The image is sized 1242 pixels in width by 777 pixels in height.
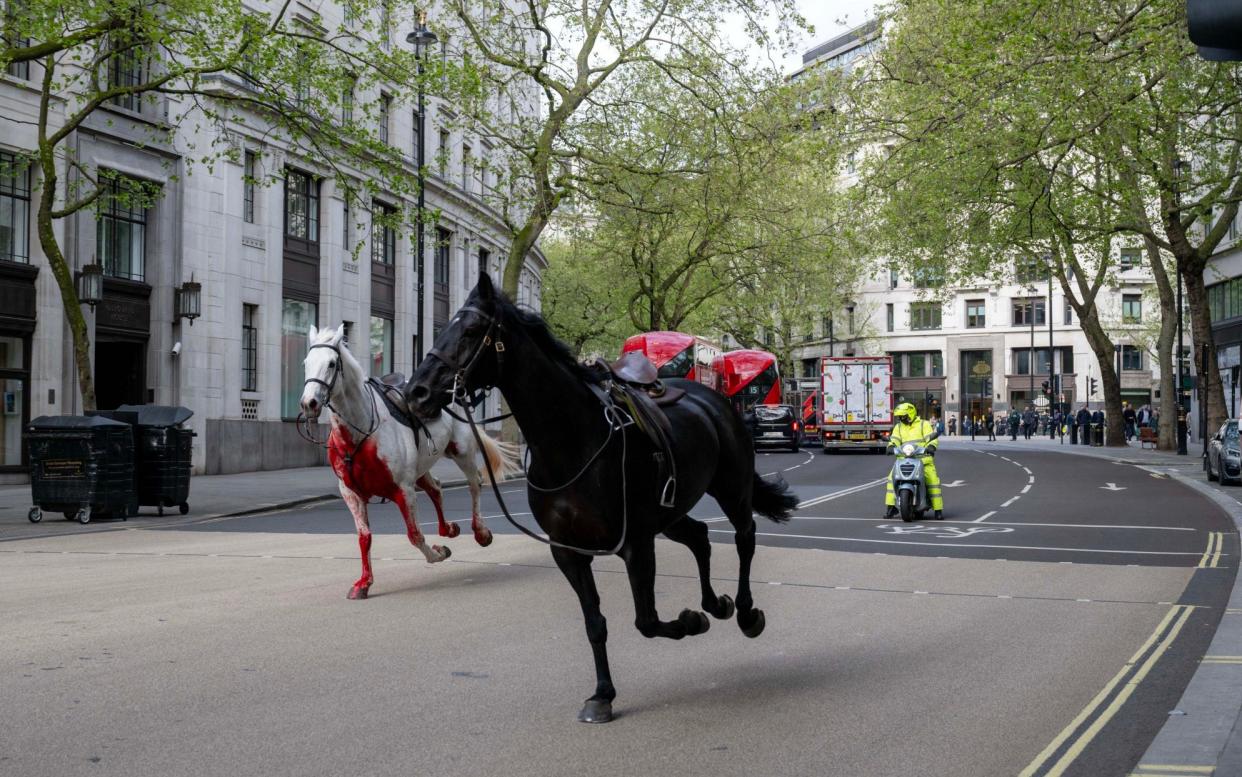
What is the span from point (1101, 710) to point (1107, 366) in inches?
1635

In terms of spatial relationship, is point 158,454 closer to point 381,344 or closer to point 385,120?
point 381,344

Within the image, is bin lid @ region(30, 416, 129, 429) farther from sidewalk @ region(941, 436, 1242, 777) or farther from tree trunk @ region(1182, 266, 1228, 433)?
tree trunk @ region(1182, 266, 1228, 433)

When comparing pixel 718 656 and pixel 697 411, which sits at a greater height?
pixel 697 411

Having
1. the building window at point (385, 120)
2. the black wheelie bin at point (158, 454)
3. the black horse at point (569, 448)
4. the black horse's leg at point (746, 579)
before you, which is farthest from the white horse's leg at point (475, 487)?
the building window at point (385, 120)

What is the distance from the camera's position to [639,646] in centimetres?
758

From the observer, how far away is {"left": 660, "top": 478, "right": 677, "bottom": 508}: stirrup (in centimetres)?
626

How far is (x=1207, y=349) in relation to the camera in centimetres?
3291

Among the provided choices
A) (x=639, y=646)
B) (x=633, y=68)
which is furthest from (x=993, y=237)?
(x=639, y=646)

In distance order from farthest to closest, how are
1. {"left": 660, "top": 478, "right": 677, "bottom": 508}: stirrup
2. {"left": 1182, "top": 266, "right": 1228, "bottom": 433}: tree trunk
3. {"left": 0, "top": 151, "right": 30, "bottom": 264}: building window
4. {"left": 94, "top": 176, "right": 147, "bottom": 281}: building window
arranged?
{"left": 1182, "top": 266, "right": 1228, "bottom": 433}: tree trunk → {"left": 94, "top": 176, "right": 147, "bottom": 281}: building window → {"left": 0, "top": 151, "right": 30, "bottom": 264}: building window → {"left": 660, "top": 478, "right": 677, "bottom": 508}: stirrup

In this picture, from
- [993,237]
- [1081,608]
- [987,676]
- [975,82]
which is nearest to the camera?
[987,676]

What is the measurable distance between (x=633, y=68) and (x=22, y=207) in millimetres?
15259

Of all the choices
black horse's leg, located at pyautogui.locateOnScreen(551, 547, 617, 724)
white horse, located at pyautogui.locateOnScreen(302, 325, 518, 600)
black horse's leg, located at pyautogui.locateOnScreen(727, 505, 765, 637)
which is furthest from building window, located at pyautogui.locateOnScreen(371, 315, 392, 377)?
black horse's leg, located at pyautogui.locateOnScreen(551, 547, 617, 724)

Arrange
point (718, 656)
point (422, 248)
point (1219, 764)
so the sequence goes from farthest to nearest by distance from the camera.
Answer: point (422, 248) → point (718, 656) → point (1219, 764)

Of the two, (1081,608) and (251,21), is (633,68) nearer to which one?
(251,21)
